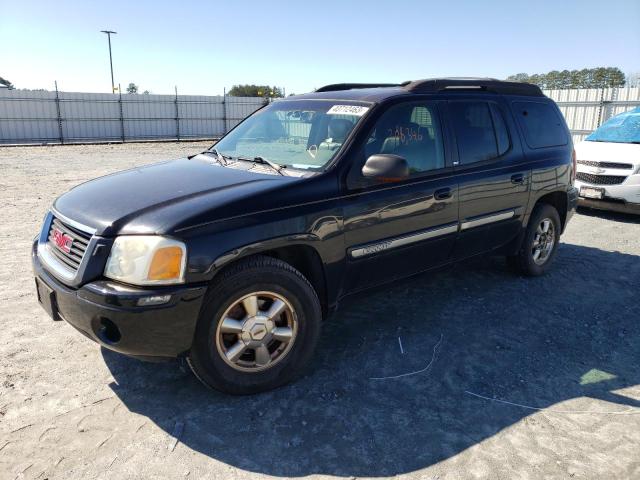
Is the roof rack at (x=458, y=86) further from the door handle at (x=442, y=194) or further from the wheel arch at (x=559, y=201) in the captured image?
the wheel arch at (x=559, y=201)

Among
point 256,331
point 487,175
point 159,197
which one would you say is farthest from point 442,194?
point 159,197

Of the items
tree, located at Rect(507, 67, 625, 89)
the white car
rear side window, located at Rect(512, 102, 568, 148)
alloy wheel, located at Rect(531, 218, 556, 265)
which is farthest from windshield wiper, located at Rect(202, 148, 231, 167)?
tree, located at Rect(507, 67, 625, 89)

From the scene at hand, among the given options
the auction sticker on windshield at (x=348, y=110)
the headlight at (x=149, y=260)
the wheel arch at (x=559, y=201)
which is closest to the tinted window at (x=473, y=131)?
the auction sticker on windshield at (x=348, y=110)

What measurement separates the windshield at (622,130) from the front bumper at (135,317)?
8.74 metres

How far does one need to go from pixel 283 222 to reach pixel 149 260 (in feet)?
2.69

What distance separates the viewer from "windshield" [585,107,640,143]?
29.5 ft

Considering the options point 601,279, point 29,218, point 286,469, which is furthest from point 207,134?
point 286,469

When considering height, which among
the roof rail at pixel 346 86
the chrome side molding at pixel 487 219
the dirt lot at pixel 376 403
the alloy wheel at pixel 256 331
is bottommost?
the dirt lot at pixel 376 403

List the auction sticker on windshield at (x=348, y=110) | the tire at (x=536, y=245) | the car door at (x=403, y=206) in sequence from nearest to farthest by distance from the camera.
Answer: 1. the car door at (x=403, y=206)
2. the auction sticker on windshield at (x=348, y=110)
3. the tire at (x=536, y=245)

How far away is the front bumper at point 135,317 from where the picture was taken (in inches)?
108

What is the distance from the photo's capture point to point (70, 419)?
299 cm

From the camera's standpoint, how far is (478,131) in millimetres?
4516

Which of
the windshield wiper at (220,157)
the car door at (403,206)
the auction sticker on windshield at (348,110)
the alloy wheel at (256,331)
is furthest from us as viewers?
the windshield wiper at (220,157)

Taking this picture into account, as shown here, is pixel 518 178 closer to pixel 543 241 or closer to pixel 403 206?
pixel 543 241
